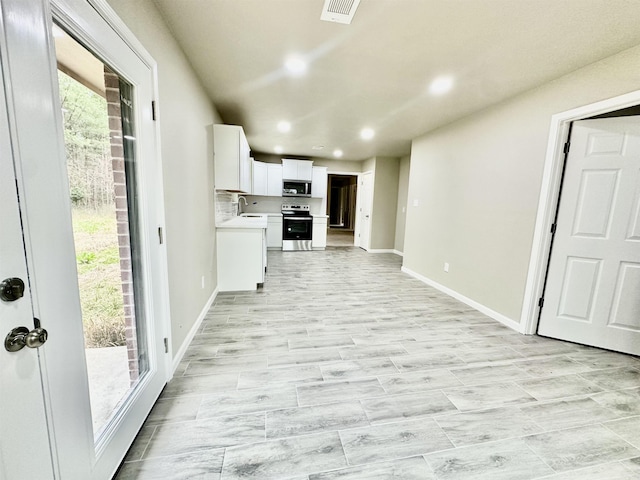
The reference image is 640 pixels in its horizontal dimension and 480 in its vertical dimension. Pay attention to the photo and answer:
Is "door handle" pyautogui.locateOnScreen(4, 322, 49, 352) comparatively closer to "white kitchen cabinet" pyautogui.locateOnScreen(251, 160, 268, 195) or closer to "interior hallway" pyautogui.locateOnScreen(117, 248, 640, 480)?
"interior hallway" pyautogui.locateOnScreen(117, 248, 640, 480)

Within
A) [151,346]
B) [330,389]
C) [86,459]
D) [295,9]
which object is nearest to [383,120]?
[295,9]

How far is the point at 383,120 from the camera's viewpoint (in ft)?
12.4

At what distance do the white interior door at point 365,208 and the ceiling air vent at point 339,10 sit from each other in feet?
17.0

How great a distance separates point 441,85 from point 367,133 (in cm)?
191

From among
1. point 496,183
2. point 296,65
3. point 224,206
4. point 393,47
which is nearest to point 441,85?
point 393,47

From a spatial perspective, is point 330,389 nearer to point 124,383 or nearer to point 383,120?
point 124,383

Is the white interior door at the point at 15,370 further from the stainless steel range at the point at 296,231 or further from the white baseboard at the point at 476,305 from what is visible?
the stainless steel range at the point at 296,231

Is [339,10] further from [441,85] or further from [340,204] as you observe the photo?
[340,204]

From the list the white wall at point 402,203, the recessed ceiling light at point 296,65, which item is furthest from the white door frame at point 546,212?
the white wall at point 402,203

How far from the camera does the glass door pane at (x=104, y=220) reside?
1045 mm

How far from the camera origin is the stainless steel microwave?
6570mm

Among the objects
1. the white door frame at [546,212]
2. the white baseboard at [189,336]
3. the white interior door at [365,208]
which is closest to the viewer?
the white baseboard at [189,336]

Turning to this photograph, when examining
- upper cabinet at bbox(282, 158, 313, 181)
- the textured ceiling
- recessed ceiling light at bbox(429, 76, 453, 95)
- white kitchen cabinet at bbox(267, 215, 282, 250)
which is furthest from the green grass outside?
upper cabinet at bbox(282, 158, 313, 181)

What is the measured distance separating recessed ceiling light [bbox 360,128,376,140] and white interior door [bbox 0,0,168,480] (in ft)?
11.2
